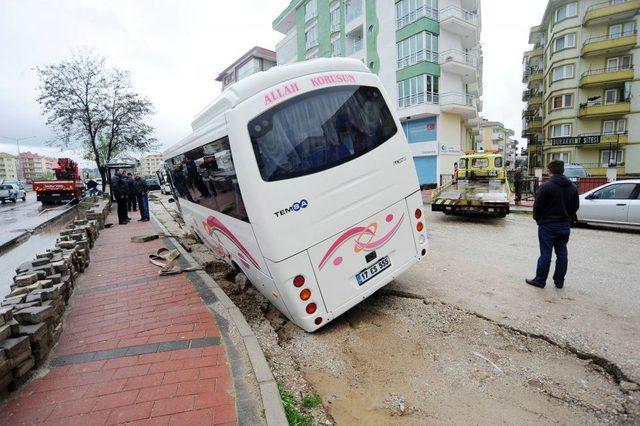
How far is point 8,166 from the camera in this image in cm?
12331

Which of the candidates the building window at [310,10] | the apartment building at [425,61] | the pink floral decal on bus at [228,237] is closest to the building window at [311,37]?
the building window at [310,10]

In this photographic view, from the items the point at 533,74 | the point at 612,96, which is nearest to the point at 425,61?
the point at 612,96

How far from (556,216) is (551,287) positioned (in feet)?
3.65

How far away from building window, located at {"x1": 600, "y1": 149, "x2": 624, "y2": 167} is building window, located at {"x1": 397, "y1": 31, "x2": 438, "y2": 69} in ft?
65.9

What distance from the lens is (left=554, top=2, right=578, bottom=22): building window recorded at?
3241 cm

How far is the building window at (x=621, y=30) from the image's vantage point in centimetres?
3038

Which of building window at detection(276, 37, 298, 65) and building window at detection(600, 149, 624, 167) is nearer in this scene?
building window at detection(600, 149, 624, 167)

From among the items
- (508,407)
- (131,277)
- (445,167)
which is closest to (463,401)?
(508,407)

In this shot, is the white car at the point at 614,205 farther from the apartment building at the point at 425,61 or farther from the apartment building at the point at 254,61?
the apartment building at the point at 254,61

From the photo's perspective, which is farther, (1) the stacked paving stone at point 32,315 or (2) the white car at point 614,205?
(2) the white car at point 614,205

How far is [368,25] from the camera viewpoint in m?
29.4

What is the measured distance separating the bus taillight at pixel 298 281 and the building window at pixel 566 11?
42475mm

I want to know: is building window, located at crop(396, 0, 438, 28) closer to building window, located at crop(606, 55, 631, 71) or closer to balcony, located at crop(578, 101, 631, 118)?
balcony, located at crop(578, 101, 631, 118)

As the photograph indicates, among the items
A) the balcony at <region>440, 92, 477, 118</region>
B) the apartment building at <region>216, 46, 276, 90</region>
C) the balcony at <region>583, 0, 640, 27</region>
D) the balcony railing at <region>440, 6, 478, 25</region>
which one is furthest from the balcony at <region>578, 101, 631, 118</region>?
the apartment building at <region>216, 46, 276, 90</region>
